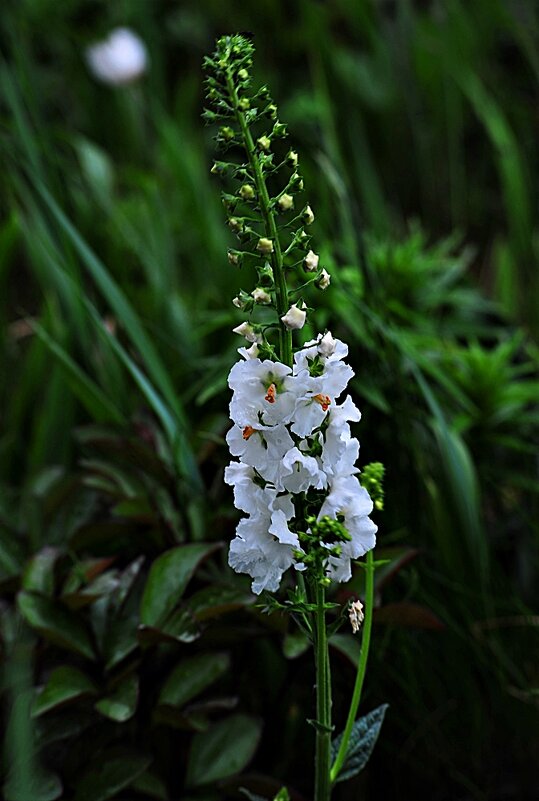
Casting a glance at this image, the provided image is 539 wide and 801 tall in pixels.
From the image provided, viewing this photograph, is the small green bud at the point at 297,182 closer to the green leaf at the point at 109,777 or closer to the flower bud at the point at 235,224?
the flower bud at the point at 235,224

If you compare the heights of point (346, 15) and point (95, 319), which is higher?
point (346, 15)

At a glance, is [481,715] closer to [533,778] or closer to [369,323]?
[533,778]

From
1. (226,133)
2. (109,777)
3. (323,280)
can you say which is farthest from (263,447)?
(109,777)

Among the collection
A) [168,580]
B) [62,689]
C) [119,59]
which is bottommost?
[62,689]

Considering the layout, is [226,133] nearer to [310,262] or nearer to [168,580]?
[310,262]

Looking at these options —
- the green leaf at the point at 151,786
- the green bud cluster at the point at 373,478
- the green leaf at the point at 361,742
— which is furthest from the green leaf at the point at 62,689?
the green bud cluster at the point at 373,478

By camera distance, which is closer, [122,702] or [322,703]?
[322,703]

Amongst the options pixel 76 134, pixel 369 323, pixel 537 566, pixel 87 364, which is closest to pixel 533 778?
pixel 537 566
